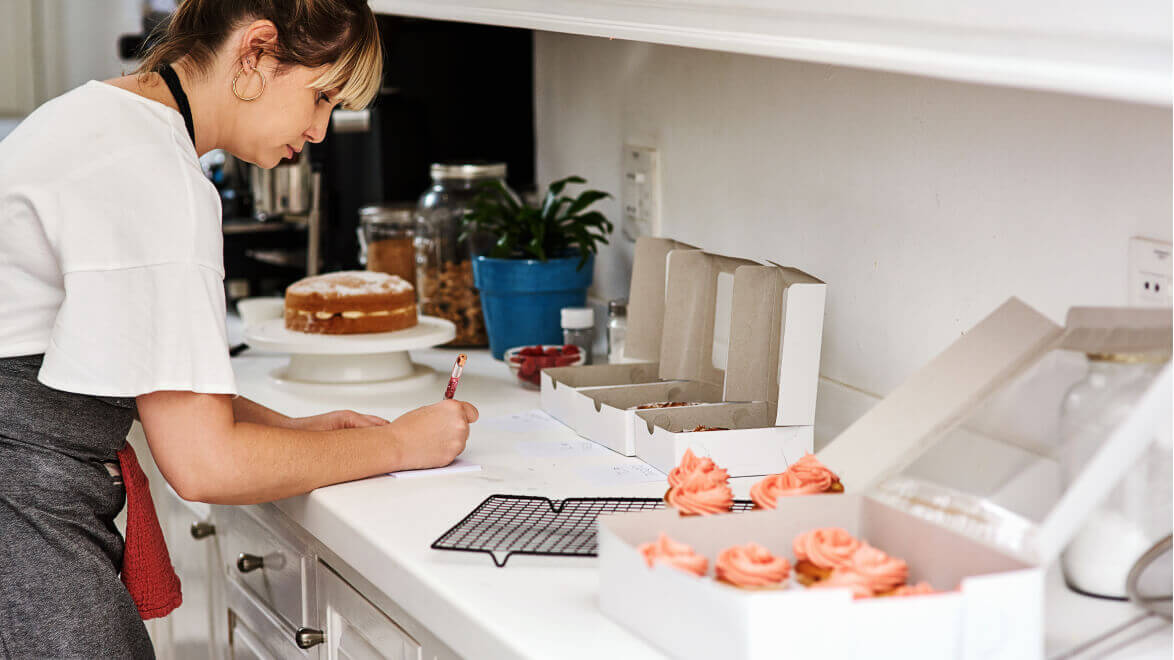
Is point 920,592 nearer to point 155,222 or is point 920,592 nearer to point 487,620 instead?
point 487,620

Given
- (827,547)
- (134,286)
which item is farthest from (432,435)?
(827,547)

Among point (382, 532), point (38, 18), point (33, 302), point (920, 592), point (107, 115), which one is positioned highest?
point (38, 18)

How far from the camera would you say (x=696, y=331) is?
5.07 feet

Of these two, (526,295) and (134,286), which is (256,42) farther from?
(526,295)

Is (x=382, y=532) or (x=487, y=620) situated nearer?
(x=487, y=620)

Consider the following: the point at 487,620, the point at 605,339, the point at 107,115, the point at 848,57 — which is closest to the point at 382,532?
the point at 487,620

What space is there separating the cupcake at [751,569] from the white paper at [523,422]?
0.71 meters

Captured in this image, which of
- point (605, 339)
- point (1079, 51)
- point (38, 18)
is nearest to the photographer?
point (1079, 51)

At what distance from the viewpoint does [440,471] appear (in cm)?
134

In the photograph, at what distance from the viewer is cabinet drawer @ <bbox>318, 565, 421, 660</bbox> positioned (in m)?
1.17

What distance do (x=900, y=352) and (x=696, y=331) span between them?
0.89 ft

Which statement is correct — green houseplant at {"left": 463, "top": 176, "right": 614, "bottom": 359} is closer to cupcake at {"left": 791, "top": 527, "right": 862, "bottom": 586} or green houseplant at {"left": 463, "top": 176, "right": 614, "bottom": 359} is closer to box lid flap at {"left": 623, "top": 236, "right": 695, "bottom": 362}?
box lid flap at {"left": 623, "top": 236, "right": 695, "bottom": 362}

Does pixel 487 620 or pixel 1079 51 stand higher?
pixel 1079 51

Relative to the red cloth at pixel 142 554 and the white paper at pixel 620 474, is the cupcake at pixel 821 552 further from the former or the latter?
the red cloth at pixel 142 554
